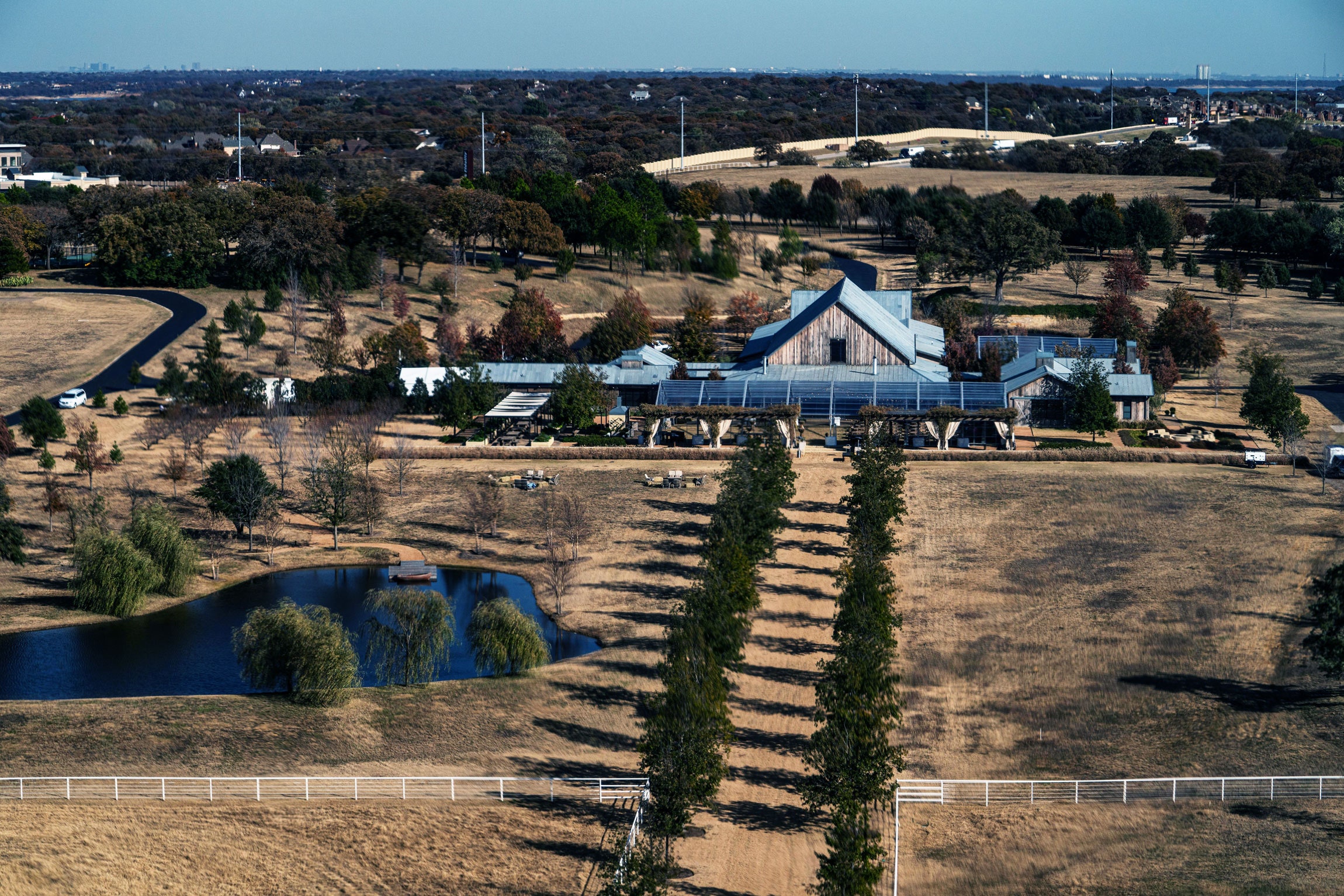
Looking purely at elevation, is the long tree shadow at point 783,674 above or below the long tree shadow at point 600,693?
above

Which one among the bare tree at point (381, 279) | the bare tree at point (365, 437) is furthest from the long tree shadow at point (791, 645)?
the bare tree at point (381, 279)

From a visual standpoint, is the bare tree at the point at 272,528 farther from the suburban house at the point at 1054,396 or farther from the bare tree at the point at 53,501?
the suburban house at the point at 1054,396

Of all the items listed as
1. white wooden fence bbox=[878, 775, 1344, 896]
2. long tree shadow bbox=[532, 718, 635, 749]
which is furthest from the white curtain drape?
white wooden fence bbox=[878, 775, 1344, 896]

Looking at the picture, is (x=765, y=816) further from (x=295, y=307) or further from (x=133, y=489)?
(x=295, y=307)

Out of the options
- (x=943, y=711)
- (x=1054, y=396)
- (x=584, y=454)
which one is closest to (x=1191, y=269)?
(x=1054, y=396)

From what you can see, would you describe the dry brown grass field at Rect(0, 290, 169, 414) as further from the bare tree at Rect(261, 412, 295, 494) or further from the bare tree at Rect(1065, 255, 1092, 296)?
the bare tree at Rect(1065, 255, 1092, 296)

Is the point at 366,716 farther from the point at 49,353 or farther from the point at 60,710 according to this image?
the point at 49,353

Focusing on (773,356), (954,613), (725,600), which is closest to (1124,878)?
(725,600)

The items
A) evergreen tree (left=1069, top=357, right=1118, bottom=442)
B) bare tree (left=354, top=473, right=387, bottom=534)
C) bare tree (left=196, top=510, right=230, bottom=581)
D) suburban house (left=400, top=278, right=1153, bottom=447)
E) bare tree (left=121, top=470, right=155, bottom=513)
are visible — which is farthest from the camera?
suburban house (left=400, top=278, right=1153, bottom=447)
